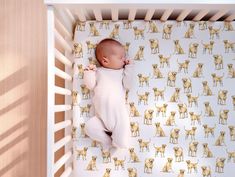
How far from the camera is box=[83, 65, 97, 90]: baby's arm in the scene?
161 centimetres

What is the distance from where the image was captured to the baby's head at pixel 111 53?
162cm

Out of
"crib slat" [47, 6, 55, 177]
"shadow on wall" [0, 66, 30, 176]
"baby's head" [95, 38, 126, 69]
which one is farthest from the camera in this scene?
"shadow on wall" [0, 66, 30, 176]

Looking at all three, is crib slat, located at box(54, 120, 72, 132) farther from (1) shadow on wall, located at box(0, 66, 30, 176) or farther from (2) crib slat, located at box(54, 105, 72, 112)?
(1) shadow on wall, located at box(0, 66, 30, 176)

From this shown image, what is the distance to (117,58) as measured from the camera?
1630mm

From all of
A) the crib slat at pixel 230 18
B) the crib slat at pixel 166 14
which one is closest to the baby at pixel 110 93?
the crib slat at pixel 166 14

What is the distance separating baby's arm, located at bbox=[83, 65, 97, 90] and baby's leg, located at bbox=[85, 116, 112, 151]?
0.13 meters

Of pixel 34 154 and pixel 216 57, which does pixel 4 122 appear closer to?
pixel 34 154

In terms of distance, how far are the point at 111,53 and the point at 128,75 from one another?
0.11 meters

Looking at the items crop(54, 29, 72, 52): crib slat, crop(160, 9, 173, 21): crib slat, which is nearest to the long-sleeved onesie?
crop(54, 29, 72, 52): crib slat

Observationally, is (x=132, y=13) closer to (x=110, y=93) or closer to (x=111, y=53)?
(x=111, y=53)

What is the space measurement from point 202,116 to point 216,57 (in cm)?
25

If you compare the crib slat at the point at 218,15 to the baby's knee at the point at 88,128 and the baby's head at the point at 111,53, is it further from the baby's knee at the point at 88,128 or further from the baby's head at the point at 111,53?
the baby's knee at the point at 88,128

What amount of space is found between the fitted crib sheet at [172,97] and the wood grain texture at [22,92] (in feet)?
0.78

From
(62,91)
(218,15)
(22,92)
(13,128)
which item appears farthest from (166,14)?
(13,128)
